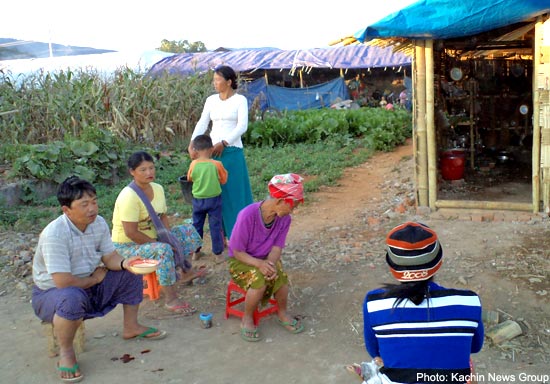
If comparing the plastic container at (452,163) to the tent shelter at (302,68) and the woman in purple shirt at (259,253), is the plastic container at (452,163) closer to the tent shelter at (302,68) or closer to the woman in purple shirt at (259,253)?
the woman in purple shirt at (259,253)

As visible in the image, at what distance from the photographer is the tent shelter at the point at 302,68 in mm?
21297

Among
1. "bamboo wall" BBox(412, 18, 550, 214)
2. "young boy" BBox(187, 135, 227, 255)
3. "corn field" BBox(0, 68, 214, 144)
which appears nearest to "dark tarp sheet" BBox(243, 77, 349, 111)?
"corn field" BBox(0, 68, 214, 144)

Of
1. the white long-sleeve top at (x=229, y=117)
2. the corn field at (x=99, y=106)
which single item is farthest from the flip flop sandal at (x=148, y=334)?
the corn field at (x=99, y=106)

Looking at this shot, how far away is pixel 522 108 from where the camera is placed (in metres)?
9.71

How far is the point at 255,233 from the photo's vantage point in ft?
13.1

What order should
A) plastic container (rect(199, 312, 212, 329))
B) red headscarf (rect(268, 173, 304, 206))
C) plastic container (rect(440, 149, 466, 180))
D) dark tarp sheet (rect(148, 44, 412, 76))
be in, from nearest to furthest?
1. red headscarf (rect(268, 173, 304, 206))
2. plastic container (rect(199, 312, 212, 329))
3. plastic container (rect(440, 149, 466, 180))
4. dark tarp sheet (rect(148, 44, 412, 76))

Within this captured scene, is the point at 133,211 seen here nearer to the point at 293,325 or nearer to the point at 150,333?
the point at 150,333

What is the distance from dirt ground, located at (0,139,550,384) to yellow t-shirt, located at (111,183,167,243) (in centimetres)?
65

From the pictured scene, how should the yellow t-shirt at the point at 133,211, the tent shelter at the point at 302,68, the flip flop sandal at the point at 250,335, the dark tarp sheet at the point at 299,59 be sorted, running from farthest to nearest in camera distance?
the tent shelter at the point at 302,68 < the dark tarp sheet at the point at 299,59 < the yellow t-shirt at the point at 133,211 < the flip flop sandal at the point at 250,335

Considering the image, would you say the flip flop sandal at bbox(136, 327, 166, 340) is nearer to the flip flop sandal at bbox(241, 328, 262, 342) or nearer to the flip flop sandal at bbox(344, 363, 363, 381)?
the flip flop sandal at bbox(241, 328, 262, 342)

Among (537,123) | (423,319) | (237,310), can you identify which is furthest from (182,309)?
(537,123)

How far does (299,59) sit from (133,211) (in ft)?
59.7

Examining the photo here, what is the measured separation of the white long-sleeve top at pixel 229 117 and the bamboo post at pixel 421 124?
2270mm

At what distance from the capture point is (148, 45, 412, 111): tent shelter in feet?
69.9
